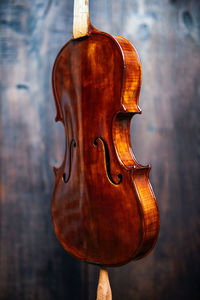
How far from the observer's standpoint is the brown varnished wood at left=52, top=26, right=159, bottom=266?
1521 millimetres

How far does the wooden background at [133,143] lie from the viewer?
7.88 feet

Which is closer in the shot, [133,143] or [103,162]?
[103,162]

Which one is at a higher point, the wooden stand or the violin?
the violin

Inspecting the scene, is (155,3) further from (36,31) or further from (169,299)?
(169,299)

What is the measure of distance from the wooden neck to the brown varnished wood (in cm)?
3

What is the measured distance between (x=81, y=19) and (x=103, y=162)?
658 mm

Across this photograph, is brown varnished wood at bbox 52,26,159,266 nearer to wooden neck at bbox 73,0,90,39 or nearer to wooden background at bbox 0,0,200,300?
wooden neck at bbox 73,0,90,39

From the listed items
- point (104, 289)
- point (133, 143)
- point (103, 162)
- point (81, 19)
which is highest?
point (81, 19)

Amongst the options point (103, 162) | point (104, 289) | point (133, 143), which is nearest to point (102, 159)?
point (103, 162)

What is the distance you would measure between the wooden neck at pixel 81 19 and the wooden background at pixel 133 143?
643mm

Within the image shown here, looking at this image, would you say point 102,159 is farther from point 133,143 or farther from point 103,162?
point 133,143

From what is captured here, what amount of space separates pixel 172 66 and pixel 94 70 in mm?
907

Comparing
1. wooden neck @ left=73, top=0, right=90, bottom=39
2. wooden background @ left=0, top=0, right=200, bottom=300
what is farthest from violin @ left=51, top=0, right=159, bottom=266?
wooden background @ left=0, top=0, right=200, bottom=300

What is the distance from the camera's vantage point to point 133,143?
2.42 metres
